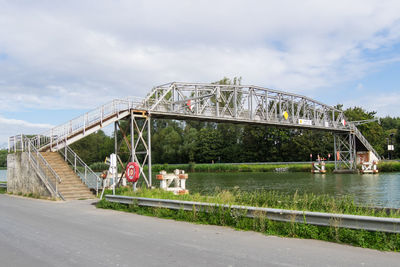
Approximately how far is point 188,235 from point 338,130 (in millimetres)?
54245

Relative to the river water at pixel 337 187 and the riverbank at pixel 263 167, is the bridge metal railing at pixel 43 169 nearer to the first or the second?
the river water at pixel 337 187

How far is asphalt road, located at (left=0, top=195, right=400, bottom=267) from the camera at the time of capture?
7.02 meters

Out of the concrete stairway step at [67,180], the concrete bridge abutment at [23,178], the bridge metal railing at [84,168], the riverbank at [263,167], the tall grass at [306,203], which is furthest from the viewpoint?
the riverbank at [263,167]

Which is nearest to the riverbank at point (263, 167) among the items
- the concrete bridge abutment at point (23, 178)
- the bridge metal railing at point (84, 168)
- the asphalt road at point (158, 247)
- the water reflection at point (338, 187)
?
the water reflection at point (338, 187)

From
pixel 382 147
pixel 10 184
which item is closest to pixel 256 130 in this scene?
pixel 382 147

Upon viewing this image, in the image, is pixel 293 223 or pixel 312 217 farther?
pixel 293 223

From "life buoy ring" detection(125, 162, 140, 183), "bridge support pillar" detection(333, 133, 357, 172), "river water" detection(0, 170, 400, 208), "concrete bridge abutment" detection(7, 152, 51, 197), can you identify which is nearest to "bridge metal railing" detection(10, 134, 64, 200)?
"concrete bridge abutment" detection(7, 152, 51, 197)

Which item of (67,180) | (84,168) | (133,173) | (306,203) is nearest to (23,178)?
(84,168)

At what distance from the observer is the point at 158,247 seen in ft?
27.3

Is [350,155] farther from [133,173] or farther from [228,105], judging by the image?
[133,173]

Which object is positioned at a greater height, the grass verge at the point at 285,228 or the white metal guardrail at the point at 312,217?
the white metal guardrail at the point at 312,217

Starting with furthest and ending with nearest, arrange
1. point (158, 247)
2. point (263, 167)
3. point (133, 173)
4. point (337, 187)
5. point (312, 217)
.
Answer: point (263, 167)
point (337, 187)
point (133, 173)
point (312, 217)
point (158, 247)

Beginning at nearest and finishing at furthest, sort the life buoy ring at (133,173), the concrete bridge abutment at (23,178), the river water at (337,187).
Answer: the life buoy ring at (133,173) < the concrete bridge abutment at (23,178) < the river water at (337,187)

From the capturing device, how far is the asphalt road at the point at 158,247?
7023 mm
